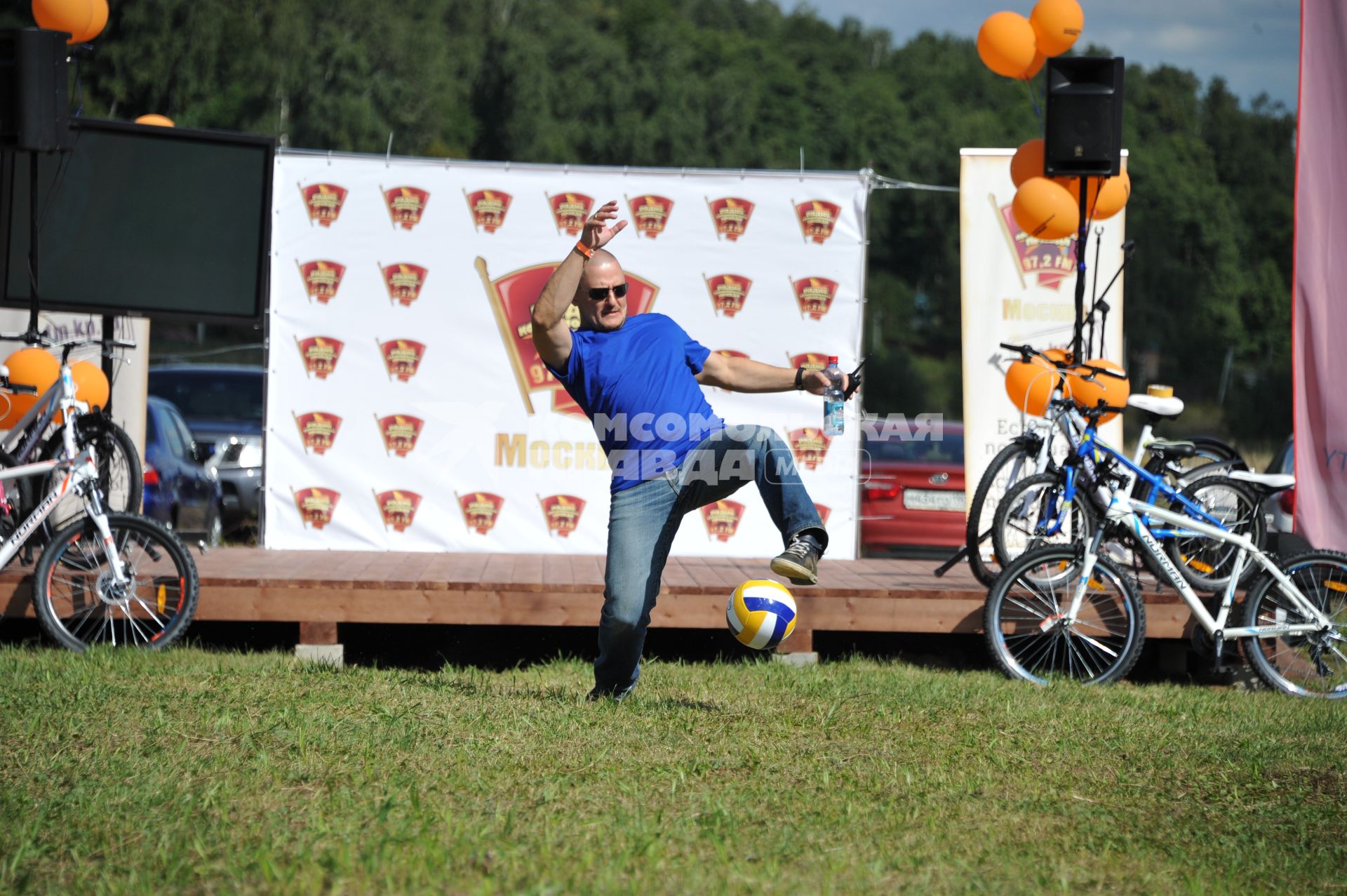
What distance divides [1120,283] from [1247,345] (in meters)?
48.9

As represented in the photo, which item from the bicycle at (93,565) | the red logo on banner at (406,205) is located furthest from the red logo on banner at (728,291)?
the bicycle at (93,565)

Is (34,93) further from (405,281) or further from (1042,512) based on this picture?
Result: (1042,512)

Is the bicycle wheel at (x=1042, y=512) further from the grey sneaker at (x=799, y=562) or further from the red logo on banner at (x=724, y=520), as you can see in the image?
the grey sneaker at (x=799, y=562)

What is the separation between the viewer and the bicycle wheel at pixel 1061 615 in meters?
7.03

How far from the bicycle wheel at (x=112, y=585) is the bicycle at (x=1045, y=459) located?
14.5ft

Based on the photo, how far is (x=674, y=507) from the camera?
5.46m

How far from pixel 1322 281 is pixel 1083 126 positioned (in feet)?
5.59

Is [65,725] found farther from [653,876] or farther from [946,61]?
[946,61]

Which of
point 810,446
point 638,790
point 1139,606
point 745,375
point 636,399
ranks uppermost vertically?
point 745,375

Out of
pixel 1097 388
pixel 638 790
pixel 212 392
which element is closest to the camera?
pixel 638 790

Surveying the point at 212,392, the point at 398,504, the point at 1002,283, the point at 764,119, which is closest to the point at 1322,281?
the point at 1002,283

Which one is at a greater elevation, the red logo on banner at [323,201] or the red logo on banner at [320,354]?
the red logo on banner at [323,201]

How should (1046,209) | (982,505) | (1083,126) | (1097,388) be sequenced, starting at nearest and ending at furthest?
(982,505), (1097,388), (1083,126), (1046,209)

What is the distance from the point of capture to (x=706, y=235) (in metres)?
9.76
